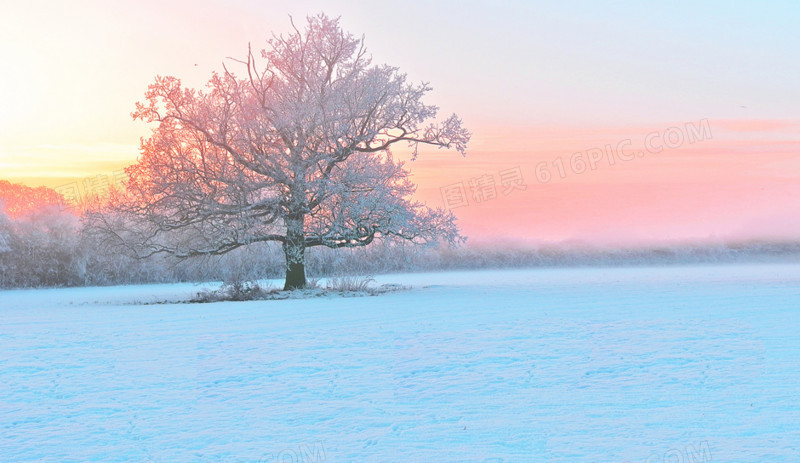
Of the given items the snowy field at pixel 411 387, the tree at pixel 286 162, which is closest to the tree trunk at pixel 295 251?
the tree at pixel 286 162

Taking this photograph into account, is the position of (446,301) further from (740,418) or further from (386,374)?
(740,418)

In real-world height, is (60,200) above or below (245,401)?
above

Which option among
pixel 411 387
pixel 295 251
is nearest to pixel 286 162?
pixel 295 251

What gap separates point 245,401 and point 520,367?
4504 millimetres

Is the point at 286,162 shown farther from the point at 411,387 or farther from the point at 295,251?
the point at 411,387

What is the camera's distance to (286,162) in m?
27.9

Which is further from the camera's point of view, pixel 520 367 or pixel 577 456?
pixel 520 367

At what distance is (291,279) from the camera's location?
30016mm

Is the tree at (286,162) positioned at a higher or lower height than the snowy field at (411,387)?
higher

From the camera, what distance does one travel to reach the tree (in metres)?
27.6

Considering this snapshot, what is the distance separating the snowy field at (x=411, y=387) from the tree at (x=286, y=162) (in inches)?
327

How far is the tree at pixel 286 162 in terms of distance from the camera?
90.4ft

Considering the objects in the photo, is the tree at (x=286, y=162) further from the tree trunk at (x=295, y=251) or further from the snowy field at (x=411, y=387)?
the snowy field at (x=411, y=387)

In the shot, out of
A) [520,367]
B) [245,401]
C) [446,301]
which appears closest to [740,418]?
[520,367]
